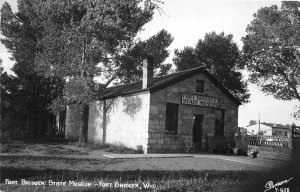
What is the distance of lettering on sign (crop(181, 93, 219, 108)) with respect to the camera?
19408 mm

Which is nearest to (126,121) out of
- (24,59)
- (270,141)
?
(270,141)

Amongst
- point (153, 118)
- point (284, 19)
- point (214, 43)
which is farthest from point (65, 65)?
point (214, 43)

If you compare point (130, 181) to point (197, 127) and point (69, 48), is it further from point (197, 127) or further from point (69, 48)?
point (69, 48)

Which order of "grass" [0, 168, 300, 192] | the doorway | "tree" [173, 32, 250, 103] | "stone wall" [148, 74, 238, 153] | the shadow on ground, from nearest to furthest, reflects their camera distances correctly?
the shadow on ground < "grass" [0, 168, 300, 192] < "stone wall" [148, 74, 238, 153] < the doorway < "tree" [173, 32, 250, 103]

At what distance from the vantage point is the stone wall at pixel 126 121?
18.4 meters

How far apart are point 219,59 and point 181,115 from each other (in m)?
19.9

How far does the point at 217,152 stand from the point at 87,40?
10.8 meters

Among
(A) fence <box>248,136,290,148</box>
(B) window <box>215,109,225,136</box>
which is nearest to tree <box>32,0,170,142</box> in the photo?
(B) window <box>215,109,225,136</box>

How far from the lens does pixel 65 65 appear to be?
70.6ft

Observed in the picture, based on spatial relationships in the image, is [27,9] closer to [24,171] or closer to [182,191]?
[24,171]

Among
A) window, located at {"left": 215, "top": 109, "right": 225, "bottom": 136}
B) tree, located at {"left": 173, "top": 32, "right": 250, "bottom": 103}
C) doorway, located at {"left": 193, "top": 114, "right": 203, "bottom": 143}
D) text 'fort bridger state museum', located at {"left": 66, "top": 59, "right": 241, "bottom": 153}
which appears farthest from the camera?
tree, located at {"left": 173, "top": 32, "right": 250, "bottom": 103}

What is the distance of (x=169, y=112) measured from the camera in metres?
19.1

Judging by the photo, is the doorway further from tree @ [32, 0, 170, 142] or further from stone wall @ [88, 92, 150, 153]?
tree @ [32, 0, 170, 142]

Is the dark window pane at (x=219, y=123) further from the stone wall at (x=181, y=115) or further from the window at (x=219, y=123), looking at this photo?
the stone wall at (x=181, y=115)
